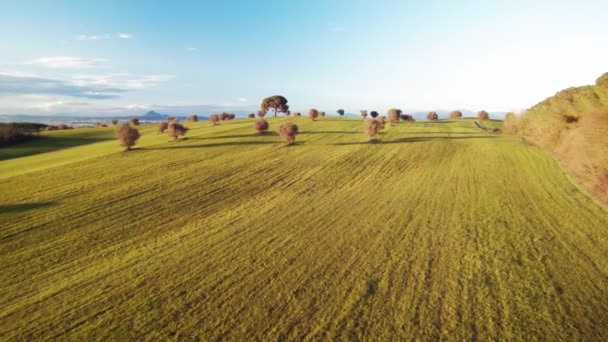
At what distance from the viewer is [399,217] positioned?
21.9 meters

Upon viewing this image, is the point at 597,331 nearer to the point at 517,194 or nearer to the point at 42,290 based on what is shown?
the point at 517,194

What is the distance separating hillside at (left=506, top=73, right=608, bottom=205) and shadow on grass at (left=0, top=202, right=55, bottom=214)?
136 feet

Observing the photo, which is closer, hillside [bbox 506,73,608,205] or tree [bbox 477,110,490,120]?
hillside [bbox 506,73,608,205]

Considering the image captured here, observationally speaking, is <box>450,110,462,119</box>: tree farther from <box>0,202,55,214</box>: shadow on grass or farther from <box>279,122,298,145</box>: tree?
<box>0,202,55,214</box>: shadow on grass

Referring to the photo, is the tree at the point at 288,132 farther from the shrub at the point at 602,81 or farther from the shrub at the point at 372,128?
the shrub at the point at 602,81

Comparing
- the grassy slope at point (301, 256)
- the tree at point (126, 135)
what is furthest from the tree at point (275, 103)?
the grassy slope at point (301, 256)

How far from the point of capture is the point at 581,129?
16297 mm

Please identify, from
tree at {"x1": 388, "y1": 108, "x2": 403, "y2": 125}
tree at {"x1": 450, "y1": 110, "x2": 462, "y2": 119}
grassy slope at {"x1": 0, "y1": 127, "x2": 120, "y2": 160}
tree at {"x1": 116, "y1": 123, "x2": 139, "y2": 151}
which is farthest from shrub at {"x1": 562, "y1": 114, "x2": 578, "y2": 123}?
tree at {"x1": 450, "y1": 110, "x2": 462, "y2": 119}

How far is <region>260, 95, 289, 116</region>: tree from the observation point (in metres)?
122

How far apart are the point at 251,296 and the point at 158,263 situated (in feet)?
22.0

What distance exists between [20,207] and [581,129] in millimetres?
43614

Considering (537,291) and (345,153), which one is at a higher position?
(345,153)

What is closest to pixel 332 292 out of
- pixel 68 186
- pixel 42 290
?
pixel 42 290

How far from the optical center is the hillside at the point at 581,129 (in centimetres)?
1533
